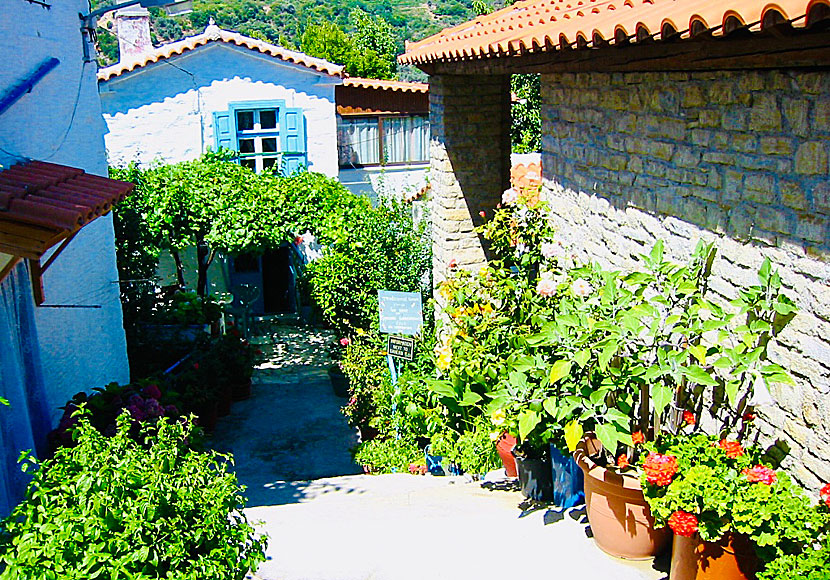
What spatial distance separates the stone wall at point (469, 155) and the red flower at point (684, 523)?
5.25 metres

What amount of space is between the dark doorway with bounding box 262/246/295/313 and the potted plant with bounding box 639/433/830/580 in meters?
13.9

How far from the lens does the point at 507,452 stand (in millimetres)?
6078

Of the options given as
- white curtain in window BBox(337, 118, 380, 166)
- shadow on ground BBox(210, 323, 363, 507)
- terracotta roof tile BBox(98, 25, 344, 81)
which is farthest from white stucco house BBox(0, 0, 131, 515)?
white curtain in window BBox(337, 118, 380, 166)

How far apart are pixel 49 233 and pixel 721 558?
384cm

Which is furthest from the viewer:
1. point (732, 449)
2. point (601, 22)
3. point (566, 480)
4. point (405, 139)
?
point (405, 139)

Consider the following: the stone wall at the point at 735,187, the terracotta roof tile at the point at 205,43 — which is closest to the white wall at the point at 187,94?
the terracotta roof tile at the point at 205,43

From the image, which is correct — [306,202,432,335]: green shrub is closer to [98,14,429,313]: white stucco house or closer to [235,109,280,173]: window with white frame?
[98,14,429,313]: white stucco house

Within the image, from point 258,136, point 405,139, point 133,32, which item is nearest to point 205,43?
point 258,136

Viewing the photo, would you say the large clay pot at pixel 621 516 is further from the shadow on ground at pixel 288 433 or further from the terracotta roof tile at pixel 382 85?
the terracotta roof tile at pixel 382 85

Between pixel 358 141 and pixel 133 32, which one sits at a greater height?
pixel 133 32

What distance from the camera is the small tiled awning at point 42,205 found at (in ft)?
15.2

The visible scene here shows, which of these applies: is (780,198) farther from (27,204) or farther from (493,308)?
(27,204)

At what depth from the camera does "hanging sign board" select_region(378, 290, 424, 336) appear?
332 inches

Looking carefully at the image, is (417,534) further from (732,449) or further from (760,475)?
(760,475)
